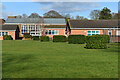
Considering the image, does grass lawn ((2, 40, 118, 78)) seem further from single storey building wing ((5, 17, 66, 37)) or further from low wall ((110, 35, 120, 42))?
single storey building wing ((5, 17, 66, 37))

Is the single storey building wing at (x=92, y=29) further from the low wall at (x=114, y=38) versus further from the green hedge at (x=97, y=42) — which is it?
the green hedge at (x=97, y=42)

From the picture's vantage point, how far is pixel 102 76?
650cm

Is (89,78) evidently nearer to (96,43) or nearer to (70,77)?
(70,77)

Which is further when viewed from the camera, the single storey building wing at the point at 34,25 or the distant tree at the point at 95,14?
the distant tree at the point at 95,14

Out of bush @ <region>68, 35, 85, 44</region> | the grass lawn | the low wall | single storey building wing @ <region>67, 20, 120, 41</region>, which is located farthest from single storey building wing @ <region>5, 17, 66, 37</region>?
the grass lawn

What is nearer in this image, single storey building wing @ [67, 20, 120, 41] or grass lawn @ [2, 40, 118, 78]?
grass lawn @ [2, 40, 118, 78]

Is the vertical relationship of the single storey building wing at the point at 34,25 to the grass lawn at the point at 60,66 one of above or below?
above

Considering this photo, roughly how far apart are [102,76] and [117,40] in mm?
29945

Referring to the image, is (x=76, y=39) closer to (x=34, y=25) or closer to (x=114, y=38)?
(x=114, y=38)

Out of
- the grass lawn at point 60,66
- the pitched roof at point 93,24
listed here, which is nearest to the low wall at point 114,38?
the pitched roof at point 93,24

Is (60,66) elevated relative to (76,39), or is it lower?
lower

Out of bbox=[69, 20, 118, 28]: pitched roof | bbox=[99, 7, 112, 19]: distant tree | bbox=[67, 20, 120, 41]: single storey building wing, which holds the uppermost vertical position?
bbox=[99, 7, 112, 19]: distant tree

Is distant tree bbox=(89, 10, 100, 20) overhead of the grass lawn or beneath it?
overhead

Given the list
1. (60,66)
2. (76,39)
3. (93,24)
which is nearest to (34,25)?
(93,24)
